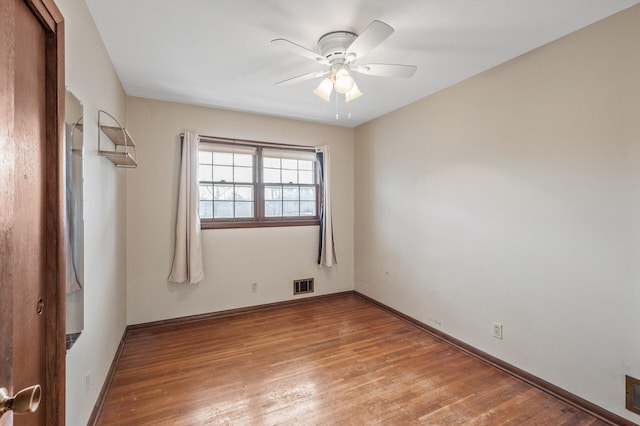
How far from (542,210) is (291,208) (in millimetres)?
2917

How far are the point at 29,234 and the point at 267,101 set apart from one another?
111 inches

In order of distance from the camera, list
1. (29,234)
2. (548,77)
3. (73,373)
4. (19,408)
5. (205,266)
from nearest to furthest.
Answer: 1. (19,408)
2. (29,234)
3. (73,373)
4. (548,77)
5. (205,266)

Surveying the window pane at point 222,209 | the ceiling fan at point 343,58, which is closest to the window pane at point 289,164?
the window pane at point 222,209

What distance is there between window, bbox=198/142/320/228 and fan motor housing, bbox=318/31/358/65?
200 centimetres

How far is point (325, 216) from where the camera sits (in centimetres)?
423

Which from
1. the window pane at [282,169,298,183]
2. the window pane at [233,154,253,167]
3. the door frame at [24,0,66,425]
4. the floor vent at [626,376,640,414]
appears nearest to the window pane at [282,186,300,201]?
the window pane at [282,169,298,183]

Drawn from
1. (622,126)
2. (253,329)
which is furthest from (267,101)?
(622,126)

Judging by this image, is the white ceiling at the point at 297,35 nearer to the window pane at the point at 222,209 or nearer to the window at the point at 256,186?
the window at the point at 256,186

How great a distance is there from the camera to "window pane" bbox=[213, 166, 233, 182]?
374 centimetres

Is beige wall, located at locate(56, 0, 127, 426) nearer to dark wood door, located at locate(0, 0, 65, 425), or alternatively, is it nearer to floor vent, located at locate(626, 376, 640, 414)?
dark wood door, located at locate(0, 0, 65, 425)

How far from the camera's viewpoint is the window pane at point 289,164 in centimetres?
416

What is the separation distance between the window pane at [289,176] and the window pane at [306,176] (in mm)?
103

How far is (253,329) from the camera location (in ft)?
10.9

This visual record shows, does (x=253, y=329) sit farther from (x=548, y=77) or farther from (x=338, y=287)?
(x=548, y=77)
